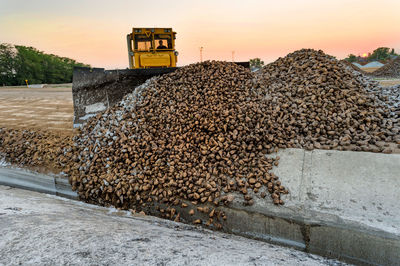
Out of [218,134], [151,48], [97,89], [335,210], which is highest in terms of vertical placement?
[151,48]

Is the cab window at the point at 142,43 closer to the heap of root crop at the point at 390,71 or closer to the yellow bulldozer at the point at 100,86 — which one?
the yellow bulldozer at the point at 100,86

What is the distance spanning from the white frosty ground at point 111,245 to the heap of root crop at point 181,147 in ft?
1.68

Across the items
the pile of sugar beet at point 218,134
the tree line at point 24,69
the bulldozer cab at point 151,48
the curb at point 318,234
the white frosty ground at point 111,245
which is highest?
the tree line at point 24,69

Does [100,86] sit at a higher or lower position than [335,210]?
higher

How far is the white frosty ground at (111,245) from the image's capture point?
1.36 m

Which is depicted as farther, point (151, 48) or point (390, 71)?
point (390, 71)

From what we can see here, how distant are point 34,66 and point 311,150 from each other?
37.7 meters

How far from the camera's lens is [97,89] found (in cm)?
448

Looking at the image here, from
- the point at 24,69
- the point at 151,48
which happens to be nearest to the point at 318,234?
the point at 151,48

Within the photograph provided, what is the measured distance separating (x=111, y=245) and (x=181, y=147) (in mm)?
1582

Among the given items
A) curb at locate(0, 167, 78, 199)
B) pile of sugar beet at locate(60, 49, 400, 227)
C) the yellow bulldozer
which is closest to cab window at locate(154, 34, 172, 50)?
the yellow bulldozer

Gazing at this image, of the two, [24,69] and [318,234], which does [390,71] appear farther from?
[24,69]

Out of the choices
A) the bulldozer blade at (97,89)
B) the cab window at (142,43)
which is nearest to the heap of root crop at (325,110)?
the bulldozer blade at (97,89)

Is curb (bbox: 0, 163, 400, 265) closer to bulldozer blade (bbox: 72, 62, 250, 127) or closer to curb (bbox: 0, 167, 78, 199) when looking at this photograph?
curb (bbox: 0, 167, 78, 199)
